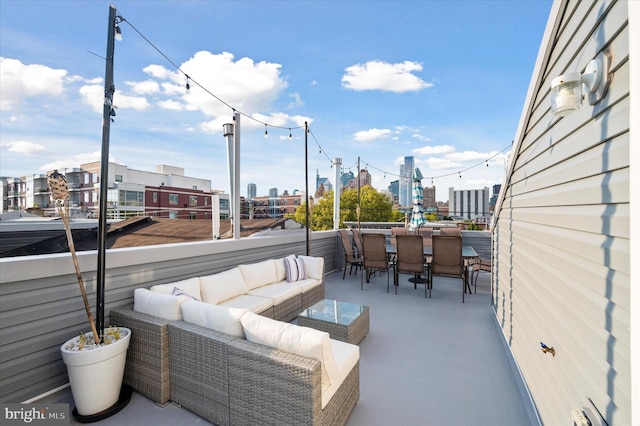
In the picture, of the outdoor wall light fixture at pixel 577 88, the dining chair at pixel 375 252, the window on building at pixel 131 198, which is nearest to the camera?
the outdoor wall light fixture at pixel 577 88

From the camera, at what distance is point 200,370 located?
2018 millimetres

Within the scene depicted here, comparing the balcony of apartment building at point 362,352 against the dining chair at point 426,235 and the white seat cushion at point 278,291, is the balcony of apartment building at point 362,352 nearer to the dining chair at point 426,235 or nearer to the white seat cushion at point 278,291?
the white seat cushion at point 278,291

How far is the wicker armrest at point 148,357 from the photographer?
7.11 ft

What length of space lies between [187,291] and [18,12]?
11.3ft

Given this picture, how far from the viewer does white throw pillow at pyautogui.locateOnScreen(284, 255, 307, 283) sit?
173 inches

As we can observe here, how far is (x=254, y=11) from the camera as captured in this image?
486 cm


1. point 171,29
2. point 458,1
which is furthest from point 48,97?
point 458,1

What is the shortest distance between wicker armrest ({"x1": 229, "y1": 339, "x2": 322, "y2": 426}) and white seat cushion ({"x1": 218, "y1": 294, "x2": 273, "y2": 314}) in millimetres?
1341

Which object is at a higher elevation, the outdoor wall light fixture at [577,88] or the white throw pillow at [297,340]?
the outdoor wall light fixture at [577,88]

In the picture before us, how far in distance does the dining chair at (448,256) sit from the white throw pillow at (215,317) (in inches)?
146

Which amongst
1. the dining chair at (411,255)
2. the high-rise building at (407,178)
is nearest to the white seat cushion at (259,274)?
the dining chair at (411,255)

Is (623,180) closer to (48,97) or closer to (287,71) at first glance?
(48,97)

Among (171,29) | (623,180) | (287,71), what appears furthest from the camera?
(287,71)

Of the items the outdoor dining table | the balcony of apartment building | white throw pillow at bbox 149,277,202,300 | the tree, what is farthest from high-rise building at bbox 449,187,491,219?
white throw pillow at bbox 149,277,202,300
